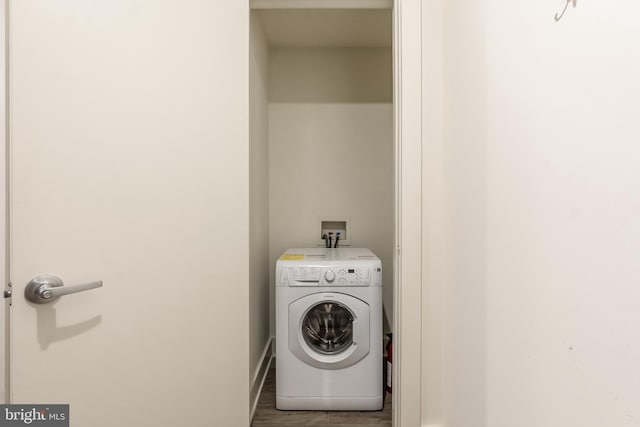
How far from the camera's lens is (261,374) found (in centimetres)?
216

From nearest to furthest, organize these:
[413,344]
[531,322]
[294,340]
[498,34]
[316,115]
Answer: [531,322], [498,34], [413,344], [294,340], [316,115]

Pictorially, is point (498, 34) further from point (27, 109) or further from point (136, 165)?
point (27, 109)

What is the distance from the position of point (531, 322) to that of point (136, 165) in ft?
3.98

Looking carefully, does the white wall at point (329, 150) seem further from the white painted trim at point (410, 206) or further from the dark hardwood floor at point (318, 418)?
the white painted trim at point (410, 206)

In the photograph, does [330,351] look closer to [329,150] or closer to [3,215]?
[329,150]

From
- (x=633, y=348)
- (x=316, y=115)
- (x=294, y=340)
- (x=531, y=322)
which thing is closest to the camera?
(x=633, y=348)

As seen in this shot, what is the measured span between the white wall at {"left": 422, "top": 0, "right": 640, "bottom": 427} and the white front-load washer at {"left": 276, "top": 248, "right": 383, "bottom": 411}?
0.61 meters

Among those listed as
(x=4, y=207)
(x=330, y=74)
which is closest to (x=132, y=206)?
(x=4, y=207)

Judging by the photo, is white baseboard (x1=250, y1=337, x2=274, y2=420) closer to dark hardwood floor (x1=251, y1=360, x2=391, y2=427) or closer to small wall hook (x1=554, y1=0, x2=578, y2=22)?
dark hardwood floor (x1=251, y1=360, x2=391, y2=427)

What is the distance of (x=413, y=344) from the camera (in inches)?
56.3

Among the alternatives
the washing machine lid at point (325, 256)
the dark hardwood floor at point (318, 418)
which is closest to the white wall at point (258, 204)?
the dark hardwood floor at point (318, 418)

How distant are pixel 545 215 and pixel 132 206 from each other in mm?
1157

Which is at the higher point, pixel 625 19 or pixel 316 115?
pixel 316 115

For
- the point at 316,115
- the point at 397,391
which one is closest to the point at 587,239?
the point at 397,391
